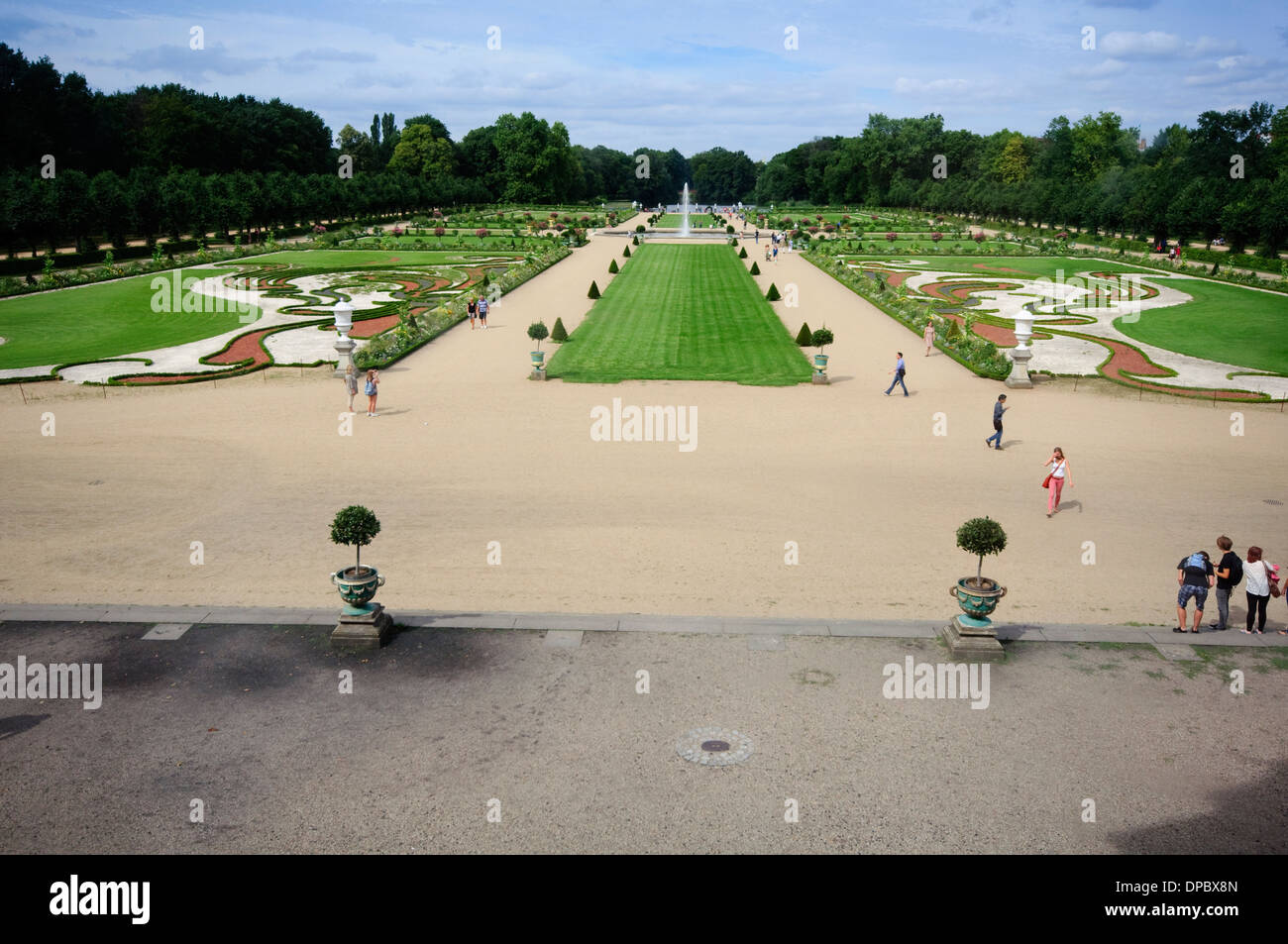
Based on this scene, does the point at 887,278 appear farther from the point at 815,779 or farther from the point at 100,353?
the point at 815,779

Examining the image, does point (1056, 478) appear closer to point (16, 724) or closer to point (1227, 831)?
point (1227, 831)

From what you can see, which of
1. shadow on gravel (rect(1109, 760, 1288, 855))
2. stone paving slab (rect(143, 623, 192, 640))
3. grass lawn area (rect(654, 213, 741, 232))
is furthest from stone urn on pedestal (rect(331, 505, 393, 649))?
grass lawn area (rect(654, 213, 741, 232))

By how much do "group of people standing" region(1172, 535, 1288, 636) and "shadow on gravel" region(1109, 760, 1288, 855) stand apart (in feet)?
14.0

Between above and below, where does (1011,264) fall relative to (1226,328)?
above

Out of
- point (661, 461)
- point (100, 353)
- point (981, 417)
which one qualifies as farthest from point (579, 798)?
point (100, 353)

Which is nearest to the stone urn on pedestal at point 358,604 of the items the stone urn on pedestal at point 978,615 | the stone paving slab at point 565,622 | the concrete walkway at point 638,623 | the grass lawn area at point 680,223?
the concrete walkway at point 638,623

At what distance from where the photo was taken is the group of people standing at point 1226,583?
41.9 feet

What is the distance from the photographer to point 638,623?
42.1ft

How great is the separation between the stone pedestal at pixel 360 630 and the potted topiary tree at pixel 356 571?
7cm

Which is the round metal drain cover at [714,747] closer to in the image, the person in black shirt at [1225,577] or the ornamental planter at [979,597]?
the ornamental planter at [979,597]

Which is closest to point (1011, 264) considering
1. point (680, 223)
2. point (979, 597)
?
point (979, 597)

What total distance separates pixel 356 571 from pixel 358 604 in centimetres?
52
